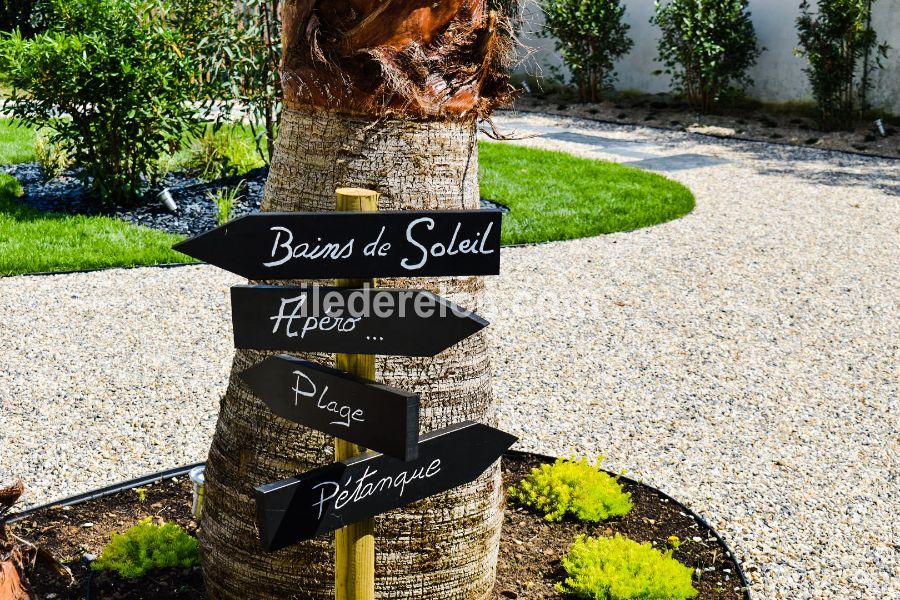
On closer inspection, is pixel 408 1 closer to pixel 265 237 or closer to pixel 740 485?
pixel 265 237

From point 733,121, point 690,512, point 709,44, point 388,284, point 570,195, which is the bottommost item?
point 690,512

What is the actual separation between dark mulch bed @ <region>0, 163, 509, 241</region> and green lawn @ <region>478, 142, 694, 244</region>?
0.45 meters

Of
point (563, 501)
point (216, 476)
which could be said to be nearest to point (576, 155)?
point (563, 501)

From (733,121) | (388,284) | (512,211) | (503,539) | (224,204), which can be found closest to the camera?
(388,284)

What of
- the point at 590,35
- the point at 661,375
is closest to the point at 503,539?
the point at 661,375

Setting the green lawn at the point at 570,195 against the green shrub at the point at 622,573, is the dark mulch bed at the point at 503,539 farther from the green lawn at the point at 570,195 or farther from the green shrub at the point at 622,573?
the green lawn at the point at 570,195

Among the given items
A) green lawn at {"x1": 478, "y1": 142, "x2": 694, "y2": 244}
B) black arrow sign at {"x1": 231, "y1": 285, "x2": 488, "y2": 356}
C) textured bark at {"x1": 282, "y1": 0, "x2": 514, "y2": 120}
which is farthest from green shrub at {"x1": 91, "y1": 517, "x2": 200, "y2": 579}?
green lawn at {"x1": 478, "y1": 142, "x2": 694, "y2": 244}

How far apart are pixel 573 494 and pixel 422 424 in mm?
1157

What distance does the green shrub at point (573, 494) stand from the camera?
3605 millimetres

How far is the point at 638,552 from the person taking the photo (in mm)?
3201

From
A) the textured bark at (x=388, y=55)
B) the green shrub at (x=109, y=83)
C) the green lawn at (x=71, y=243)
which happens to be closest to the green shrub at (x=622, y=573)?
the textured bark at (x=388, y=55)

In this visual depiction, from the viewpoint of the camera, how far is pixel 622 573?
308cm

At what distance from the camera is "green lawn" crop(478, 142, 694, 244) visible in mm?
8352

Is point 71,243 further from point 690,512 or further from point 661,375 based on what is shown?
point 690,512
